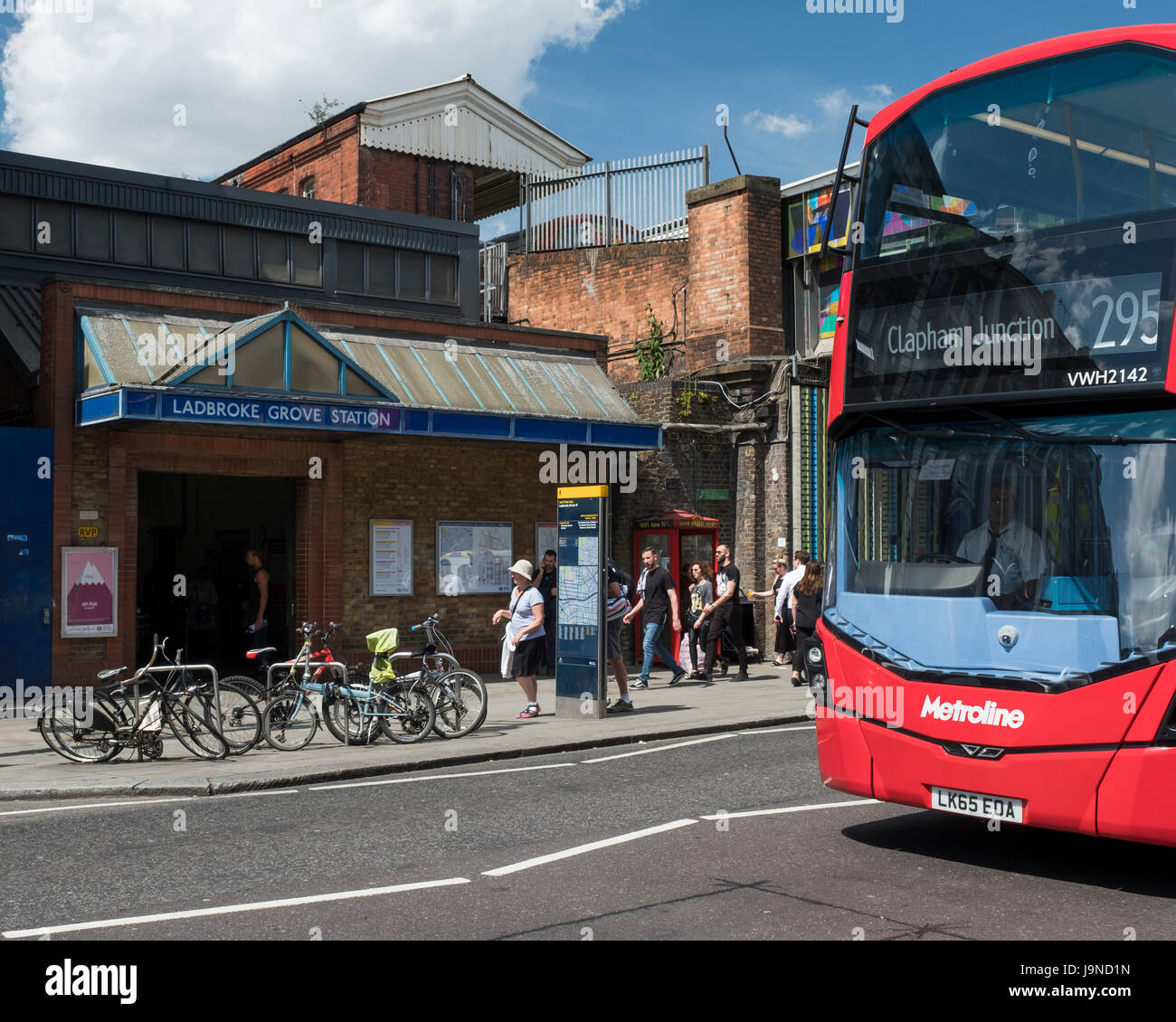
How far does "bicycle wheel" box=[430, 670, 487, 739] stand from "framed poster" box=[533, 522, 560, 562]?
667cm

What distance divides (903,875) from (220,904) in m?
3.64

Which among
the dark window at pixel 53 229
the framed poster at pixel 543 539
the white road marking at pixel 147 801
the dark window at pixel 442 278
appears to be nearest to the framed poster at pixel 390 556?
the framed poster at pixel 543 539

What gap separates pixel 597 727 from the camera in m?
13.8

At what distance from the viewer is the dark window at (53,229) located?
19.1 meters

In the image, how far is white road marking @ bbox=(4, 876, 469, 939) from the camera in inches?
237

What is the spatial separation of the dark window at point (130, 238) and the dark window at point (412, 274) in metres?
4.51

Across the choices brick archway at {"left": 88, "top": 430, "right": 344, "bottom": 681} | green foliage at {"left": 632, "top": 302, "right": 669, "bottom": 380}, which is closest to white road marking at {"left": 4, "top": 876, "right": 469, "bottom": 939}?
brick archway at {"left": 88, "top": 430, "right": 344, "bottom": 681}

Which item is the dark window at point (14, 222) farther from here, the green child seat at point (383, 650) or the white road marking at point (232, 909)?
the white road marking at point (232, 909)

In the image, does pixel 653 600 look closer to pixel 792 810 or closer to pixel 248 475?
pixel 248 475

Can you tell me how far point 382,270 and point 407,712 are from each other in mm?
11507

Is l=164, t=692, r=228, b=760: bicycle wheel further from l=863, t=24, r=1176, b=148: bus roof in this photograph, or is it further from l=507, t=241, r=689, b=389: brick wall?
l=507, t=241, r=689, b=389: brick wall

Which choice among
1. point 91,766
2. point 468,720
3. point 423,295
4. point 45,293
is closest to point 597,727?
point 468,720

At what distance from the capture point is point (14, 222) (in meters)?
18.9

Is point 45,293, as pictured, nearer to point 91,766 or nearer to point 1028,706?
point 91,766
